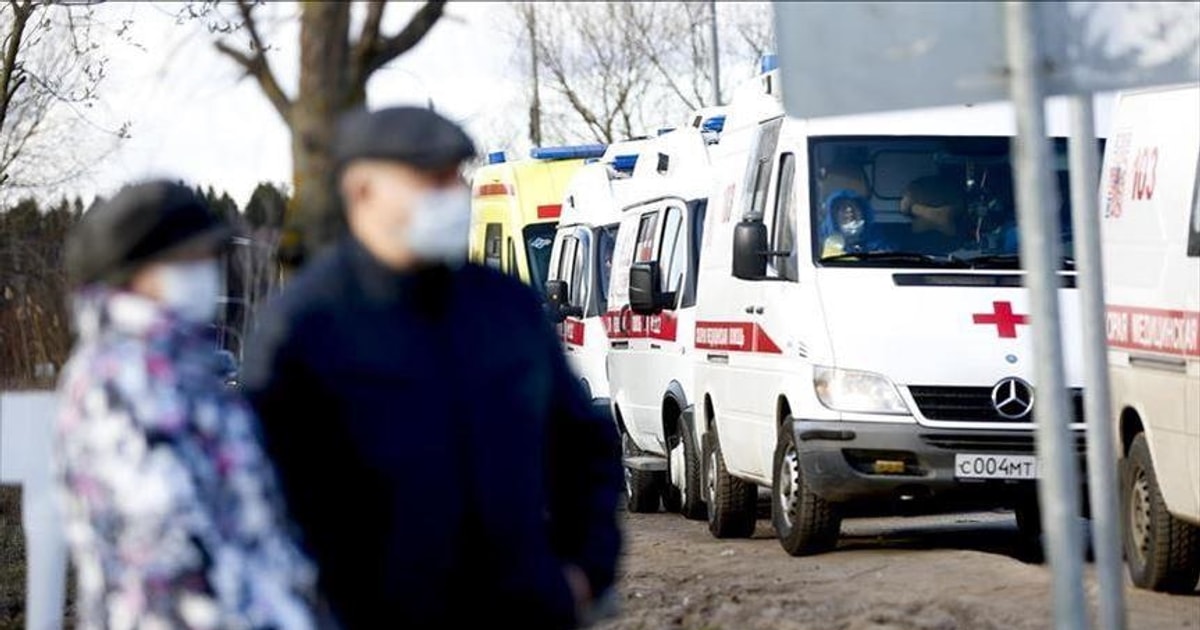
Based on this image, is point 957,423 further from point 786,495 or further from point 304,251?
point 304,251

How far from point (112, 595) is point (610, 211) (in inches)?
717

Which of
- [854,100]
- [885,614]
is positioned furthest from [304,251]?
[885,614]

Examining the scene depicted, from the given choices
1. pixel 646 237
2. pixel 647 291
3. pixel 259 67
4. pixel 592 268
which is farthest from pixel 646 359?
pixel 259 67

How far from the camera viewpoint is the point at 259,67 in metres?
Answer: 7.61

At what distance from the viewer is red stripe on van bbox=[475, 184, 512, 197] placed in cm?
2733

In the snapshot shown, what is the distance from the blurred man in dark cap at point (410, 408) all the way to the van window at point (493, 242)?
23.0 metres

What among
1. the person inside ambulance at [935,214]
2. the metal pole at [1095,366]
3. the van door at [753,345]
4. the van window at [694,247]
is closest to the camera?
the metal pole at [1095,366]

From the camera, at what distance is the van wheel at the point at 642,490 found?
20.5 m

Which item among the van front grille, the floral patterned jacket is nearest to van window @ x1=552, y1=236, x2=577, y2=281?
the van front grille

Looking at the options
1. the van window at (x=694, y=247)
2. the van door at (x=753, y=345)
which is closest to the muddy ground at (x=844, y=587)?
the van door at (x=753, y=345)

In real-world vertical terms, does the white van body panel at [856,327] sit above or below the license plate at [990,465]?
above

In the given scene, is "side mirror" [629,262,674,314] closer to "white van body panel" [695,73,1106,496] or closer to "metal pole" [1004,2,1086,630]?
"white van body panel" [695,73,1106,496]

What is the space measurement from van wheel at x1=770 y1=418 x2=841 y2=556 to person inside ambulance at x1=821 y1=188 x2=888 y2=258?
3.38ft

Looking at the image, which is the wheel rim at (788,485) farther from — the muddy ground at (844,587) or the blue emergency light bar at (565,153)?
the blue emergency light bar at (565,153)
